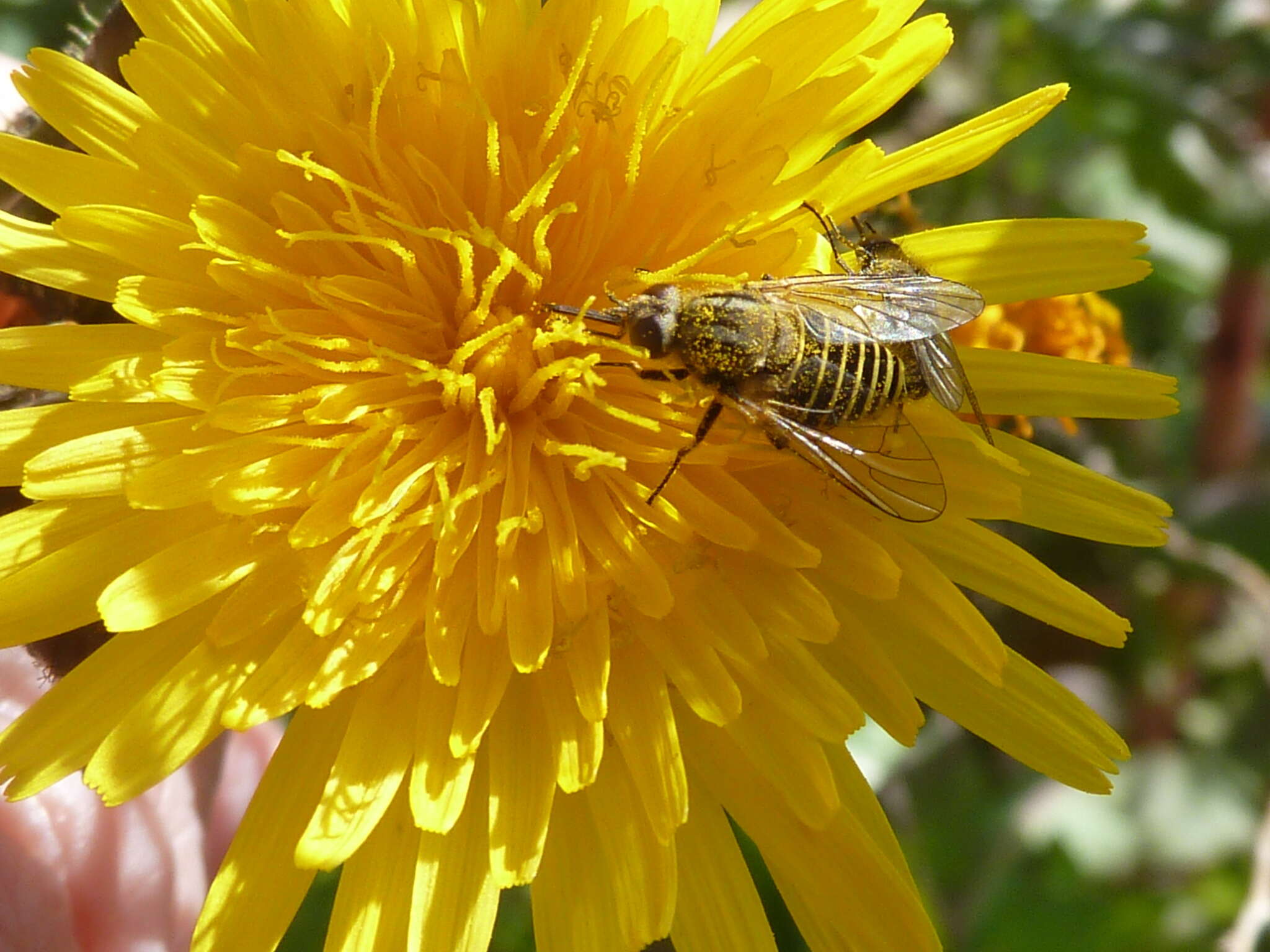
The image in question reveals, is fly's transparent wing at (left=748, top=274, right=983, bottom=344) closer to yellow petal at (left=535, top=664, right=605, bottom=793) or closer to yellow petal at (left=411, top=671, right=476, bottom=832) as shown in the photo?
yellow petal at (left=535, top=664, right=605, bottom=793)

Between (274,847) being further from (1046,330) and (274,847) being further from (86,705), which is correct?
(1046,330)

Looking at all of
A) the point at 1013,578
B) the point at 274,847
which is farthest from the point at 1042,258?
the point at 274,847

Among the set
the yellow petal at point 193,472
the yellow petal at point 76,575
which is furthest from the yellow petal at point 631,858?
the yellow petal at point 76,575

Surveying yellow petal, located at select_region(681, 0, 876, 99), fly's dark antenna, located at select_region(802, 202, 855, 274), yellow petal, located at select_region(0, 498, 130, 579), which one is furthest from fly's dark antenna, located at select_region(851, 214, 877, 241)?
yellow petal, located at select_region(0, 498, 130, 579)

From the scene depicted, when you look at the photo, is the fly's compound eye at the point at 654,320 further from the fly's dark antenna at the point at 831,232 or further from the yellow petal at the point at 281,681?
the yellow petal at the point at 281,681

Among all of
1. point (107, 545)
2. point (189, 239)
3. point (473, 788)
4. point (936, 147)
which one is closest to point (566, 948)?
point (473, 788)

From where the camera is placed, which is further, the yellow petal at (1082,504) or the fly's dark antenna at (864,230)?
the fly's dark antenna at (864,230)
